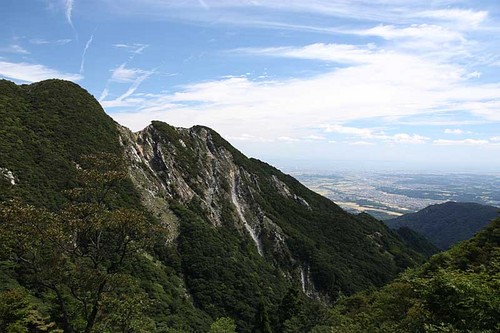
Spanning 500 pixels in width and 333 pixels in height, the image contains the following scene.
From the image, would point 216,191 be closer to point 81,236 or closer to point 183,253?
point 183,253

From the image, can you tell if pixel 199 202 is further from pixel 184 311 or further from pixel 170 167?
pixel 184 311

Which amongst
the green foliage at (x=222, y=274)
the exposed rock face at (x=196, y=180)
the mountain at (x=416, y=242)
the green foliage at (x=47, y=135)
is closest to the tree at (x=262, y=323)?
the green foliage at (x=222, y=274)

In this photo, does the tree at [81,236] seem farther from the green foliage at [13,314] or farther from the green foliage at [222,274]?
the green foliage at [222,274]

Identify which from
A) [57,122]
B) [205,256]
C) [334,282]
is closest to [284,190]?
[334,282]

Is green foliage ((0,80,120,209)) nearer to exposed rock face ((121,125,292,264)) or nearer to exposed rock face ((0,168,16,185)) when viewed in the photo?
exposed rock face ((0,168,16,185))

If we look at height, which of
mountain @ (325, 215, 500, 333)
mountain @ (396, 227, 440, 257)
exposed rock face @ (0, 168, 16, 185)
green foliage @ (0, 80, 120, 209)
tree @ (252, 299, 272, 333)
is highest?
green foliage @ (0, 80, 120, 209)

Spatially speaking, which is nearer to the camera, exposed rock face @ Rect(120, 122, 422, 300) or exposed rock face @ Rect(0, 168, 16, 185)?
exposed rock face @ Rect(0, 168, 16, 185)

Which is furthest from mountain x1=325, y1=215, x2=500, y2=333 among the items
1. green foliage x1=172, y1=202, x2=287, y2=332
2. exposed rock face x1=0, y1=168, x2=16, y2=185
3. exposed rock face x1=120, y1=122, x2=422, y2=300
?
exposed rock face x1=120, y1=122, x2=422, y2=300

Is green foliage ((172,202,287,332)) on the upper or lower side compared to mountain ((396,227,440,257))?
upper
